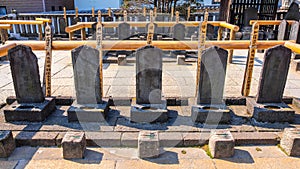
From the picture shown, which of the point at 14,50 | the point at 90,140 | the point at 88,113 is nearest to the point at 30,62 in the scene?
the point at 14,50

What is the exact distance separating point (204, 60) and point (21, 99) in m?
2.62

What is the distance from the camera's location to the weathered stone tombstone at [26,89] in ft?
10.5

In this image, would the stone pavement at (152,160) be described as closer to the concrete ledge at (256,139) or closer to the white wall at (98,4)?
the concrete ledge at (256,139)

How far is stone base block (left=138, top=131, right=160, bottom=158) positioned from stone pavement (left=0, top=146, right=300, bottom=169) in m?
0.07

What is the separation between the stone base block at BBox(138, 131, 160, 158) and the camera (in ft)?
8.77

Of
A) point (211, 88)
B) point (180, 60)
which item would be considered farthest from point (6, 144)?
point (180, 60)


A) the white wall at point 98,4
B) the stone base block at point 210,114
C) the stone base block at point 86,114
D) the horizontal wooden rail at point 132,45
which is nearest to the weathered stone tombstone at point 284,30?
Answer: the horizontal wooden rail at point 132,45

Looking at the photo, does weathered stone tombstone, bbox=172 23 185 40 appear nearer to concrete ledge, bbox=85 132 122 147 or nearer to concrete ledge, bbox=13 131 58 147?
concrete ledge, bbox=85 132 122 147

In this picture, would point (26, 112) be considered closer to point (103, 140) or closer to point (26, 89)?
point (26, 89)

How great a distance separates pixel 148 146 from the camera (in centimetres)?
269

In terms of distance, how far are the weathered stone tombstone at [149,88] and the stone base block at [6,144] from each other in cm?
147

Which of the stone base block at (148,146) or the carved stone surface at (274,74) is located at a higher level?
the carved stone surface at (274,74)

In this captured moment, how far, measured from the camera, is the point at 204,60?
3199 mm

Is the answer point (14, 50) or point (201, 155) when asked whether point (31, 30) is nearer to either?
point (14, 50)
